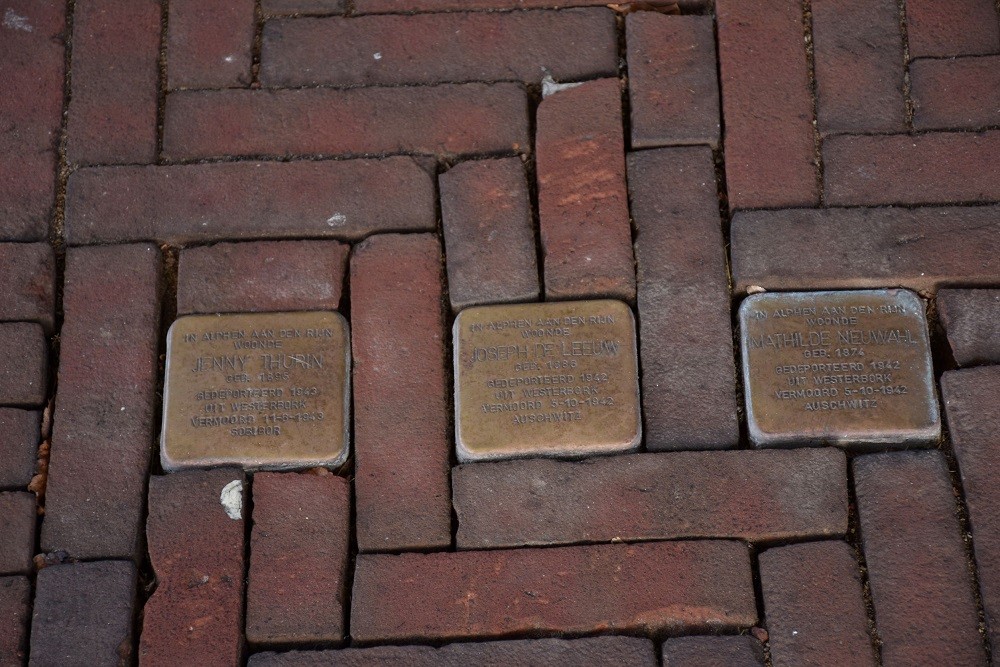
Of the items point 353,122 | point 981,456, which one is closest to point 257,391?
point 353,122

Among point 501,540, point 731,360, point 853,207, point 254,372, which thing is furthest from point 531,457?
point 853,207

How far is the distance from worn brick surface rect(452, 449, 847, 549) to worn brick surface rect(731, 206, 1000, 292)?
1.55 feet

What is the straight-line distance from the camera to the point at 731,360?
2305 millimetres

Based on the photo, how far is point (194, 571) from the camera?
2199 millimetres

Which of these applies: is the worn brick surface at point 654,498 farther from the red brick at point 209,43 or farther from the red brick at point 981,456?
the red brick at point 209,43

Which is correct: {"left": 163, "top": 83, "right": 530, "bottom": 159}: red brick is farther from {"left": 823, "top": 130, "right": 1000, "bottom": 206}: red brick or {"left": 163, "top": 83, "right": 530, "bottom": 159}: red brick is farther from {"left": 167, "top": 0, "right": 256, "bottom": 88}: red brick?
{"left": 823, "top": 130, "right": 1000, "bottom": 206}: red brick

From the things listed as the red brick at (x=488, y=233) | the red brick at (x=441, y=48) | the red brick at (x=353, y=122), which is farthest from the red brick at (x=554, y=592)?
the red brick at (x=441, y=48)

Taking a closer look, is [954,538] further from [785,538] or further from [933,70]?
[933,70]

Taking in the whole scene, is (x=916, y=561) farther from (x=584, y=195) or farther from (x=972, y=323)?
(x=584, y=195)

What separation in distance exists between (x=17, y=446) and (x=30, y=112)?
0.95 meters

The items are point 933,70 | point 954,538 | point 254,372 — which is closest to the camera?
point 954,538

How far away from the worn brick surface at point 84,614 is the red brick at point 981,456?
205cm

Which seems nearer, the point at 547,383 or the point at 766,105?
the point at 547,383

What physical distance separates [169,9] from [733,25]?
1.64m
